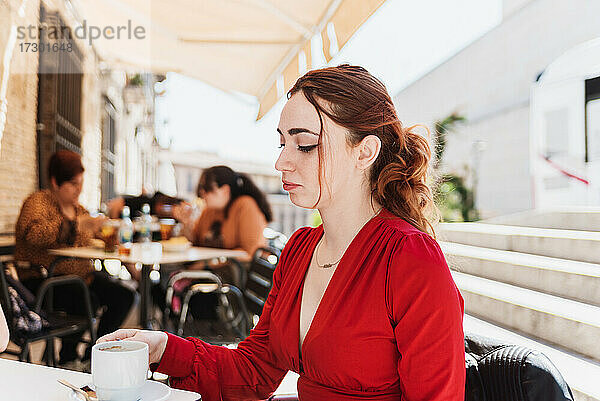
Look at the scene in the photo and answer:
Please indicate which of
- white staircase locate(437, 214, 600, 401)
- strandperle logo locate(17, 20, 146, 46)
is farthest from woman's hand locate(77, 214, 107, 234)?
white staircase locate(437, 214, 600, 401)

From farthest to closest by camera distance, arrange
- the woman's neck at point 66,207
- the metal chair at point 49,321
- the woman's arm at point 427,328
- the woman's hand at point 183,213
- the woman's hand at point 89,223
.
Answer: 1. the woman's hand at point 183,213
2. the woman's hand at point 89,223
3. the woman's neck at point 66,207
4. the metal chair at point 49,321
5. the woman's arm at point 427,328

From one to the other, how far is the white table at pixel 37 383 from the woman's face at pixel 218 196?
3.09m

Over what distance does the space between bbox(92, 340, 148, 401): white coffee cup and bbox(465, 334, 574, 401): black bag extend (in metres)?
0.60

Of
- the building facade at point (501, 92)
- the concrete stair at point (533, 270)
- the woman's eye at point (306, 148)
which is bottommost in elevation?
the concrete stair at point (533, 270)

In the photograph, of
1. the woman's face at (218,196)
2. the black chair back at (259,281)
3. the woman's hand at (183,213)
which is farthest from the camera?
the woman's hand at (183,213)

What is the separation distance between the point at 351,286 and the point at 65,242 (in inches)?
129

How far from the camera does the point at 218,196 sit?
4.24 metres

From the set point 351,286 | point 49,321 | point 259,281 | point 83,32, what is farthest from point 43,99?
point 351,286

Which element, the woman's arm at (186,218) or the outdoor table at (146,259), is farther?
the woman's arm at (186,218)

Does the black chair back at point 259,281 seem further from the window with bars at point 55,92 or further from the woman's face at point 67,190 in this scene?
the window with bars at point 55,92

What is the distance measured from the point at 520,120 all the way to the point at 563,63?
3.22ft

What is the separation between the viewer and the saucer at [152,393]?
932 mm

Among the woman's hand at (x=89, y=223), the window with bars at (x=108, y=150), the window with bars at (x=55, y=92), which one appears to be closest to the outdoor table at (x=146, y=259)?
the woman's hand at (x=89, y=223)

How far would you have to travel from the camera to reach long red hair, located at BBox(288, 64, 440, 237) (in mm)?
1262
